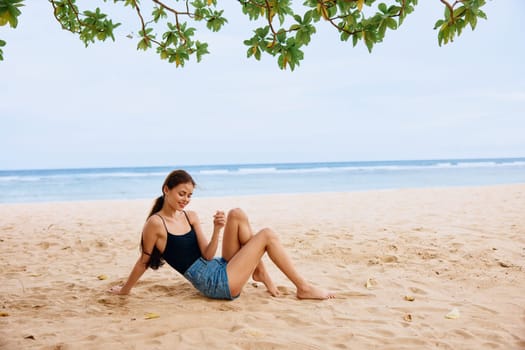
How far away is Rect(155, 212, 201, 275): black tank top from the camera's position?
3.60 metres

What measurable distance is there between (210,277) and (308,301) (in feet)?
2.76

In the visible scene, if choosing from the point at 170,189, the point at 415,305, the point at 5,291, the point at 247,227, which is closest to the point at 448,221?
the point at 415,305

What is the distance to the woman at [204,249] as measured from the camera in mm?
3572

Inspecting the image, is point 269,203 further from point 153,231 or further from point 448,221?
point 153,231

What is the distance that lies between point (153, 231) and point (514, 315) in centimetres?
284

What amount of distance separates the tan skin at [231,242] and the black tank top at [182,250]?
0.13 feet

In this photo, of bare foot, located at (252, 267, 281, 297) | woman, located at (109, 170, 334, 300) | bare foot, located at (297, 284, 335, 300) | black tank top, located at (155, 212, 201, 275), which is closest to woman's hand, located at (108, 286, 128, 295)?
woman, located at (109, 170, 334, 300)

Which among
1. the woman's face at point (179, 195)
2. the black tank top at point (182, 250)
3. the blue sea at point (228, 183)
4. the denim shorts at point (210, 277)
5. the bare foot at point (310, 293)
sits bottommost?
the blue sea at point (228, 183)

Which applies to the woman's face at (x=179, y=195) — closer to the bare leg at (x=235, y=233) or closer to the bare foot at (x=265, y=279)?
the bare leg at (x=235, y=233)

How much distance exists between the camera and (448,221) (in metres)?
7.30

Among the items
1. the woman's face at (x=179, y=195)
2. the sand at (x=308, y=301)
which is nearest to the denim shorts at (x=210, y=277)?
the sand at (x=308, y=301)

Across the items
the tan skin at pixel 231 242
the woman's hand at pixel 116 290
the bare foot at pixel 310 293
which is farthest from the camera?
the woman's hand at pixel 116 290

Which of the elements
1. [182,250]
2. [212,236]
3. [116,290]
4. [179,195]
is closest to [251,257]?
[212,236]

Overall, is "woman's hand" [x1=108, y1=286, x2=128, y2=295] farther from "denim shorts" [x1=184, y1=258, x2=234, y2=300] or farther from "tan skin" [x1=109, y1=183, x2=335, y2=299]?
"denim shorts" [x1=184, y1=258, x2=234, y2=300]
